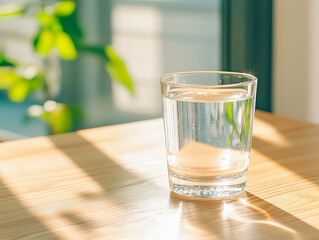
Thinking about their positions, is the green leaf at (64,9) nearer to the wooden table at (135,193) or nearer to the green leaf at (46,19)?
the green leaf at (46,19)

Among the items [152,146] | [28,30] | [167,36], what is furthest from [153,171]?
[28,30]

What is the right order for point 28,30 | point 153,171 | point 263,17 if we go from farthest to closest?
1. point 28,30
2. point 263,17
3. point 153,171

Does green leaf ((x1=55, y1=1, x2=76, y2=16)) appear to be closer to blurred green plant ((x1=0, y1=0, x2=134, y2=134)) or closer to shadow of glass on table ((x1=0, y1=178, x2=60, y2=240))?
blurred green plant ((x1=0, y1=0, x2=134, y2=134))

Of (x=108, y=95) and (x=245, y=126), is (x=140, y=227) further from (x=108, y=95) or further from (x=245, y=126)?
(x=108, y=95)

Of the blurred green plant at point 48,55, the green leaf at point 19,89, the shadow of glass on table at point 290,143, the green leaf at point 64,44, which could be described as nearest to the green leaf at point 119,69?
the blurred green plant at point 48,55

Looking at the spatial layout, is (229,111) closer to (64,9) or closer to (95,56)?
(64,9)

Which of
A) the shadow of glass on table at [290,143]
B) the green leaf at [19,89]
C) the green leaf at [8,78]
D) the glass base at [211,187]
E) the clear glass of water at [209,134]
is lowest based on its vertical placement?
the green leaf at [19,89]
